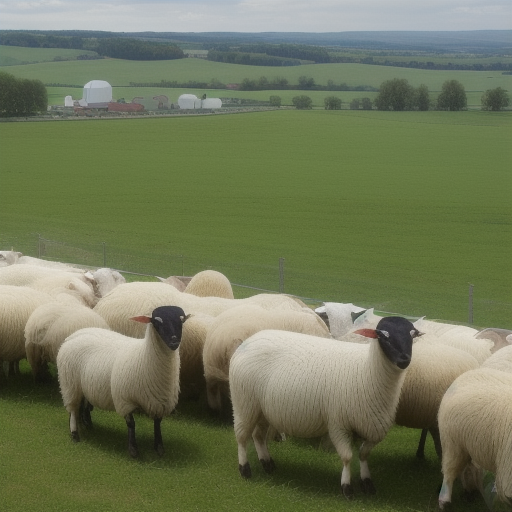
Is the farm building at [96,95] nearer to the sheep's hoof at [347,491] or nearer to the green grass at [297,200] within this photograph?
the green grass at [297,200]

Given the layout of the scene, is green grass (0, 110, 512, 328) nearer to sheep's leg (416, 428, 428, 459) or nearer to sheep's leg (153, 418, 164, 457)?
sheep's leg (416, 428, 428, 459)

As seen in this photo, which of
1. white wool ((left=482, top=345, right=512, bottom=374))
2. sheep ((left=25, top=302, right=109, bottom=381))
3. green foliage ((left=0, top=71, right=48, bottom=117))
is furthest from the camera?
green foliage ((left=0, top=71, right=48, bottom=117))

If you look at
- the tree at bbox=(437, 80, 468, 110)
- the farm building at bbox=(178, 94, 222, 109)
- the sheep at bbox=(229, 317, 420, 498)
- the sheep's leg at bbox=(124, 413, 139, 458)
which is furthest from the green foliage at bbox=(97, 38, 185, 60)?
the sheep at bbox=(229, 317, 420, 498)

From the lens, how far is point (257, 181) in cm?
4781

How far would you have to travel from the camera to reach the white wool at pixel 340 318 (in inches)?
422

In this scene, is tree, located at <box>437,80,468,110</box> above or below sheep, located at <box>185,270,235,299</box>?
below

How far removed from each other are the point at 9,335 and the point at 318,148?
178 feet

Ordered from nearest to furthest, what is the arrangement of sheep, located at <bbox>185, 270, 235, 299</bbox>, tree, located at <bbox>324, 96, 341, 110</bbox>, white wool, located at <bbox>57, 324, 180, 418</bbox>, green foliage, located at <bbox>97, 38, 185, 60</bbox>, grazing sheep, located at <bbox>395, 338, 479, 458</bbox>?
grazing sheep, located at <bbox>395, 338, 479, 458</bbox>
white wool, located at <bbox>57, 324, 180, 418</bbox>
sheep, located at <bbox>185, 270, 235, 299</bbox>
tree, located at <bbox>324, 96, 341, 110</bbox>
green foliage, located at <bbox>97, 38, 185, 60</bbox>

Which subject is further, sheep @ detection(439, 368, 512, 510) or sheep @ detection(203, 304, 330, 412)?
sheep @ detection(203, 304, 330, 412)

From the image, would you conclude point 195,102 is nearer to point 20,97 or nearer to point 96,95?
point 96,95

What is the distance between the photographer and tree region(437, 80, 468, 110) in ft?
269

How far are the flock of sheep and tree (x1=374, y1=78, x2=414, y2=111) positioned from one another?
7703 cm

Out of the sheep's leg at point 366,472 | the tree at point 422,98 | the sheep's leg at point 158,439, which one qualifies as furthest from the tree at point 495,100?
the sheep's leg at point 366,472

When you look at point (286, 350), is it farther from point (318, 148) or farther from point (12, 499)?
point (318, 148)
